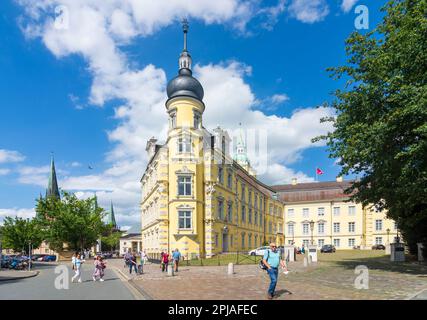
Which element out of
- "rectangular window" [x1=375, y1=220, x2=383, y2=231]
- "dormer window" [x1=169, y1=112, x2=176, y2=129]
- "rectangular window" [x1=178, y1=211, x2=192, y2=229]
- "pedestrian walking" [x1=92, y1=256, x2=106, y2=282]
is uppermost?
"dormer window" [x1=169, y1=112, x2=176, y2=129]

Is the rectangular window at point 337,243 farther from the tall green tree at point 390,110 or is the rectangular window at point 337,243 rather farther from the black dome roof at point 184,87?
the tall green tree at point 390,110

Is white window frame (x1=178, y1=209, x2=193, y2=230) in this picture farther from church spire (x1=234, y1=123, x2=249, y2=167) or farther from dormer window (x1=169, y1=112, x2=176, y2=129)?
church spire (x1=234, y1=123, x2=249, y2=167)

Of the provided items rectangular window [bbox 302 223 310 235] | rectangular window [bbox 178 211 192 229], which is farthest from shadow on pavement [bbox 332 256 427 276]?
rectangular window [bbox 302 223 310 235]

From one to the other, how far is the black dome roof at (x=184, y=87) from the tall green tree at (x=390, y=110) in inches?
841

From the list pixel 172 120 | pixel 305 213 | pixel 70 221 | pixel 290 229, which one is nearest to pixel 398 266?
pixel 172 120

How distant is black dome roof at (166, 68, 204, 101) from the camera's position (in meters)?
40.7

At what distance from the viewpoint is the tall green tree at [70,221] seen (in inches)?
2074

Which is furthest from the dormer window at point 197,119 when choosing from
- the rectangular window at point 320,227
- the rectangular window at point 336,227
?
the rectangular window at point 336,227

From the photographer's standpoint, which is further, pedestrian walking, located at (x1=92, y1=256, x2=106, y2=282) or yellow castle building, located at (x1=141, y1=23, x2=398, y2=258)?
yellow castle building, located at (x1=141, y1=23, x2=398, y2=258)

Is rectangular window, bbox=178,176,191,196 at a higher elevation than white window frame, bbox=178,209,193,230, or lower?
higher

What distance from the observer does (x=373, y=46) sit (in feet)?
67.4

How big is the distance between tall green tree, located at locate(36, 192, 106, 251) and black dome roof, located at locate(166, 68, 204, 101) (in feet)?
79.1

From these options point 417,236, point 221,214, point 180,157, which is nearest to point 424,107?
point 417,236
